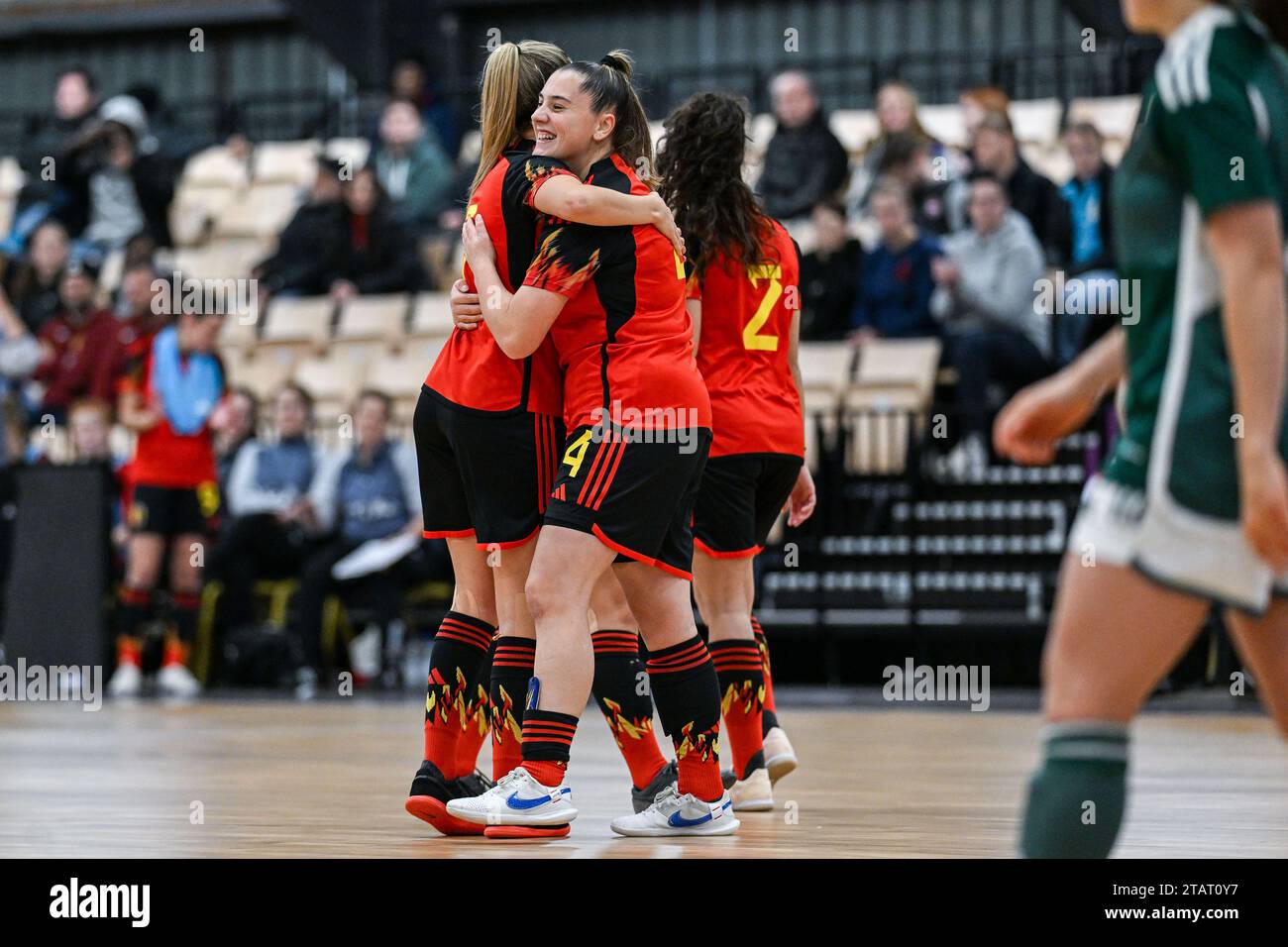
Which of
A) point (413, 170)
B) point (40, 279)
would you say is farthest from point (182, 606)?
point (413, 170)

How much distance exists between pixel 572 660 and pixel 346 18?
13129 millimetres

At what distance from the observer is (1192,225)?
244 cm

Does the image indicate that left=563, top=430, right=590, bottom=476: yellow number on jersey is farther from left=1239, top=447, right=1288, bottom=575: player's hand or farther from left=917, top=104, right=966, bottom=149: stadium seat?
left=917, top=104, right=966, bottom=149: stadium seat

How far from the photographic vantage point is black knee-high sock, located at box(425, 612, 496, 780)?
4.31 meters

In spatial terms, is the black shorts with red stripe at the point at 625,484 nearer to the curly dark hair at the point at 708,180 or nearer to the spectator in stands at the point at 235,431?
the curly dark hair at the point at 708,180

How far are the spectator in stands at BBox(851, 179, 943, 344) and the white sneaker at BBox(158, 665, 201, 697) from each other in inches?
168

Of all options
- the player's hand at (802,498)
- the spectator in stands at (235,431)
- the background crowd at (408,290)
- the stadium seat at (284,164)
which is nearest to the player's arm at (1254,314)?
the player's hand at (802,498)

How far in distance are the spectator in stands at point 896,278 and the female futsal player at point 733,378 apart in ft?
18.6

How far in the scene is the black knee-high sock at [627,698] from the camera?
4305 millimetres

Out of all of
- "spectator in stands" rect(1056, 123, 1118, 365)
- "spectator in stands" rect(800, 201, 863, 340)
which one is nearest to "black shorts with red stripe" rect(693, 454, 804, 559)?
"spectator in stands" rect(1056, 123, 1118, 365)

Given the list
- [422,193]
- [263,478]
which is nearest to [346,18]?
[422,193]

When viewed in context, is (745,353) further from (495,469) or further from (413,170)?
(413,170)
